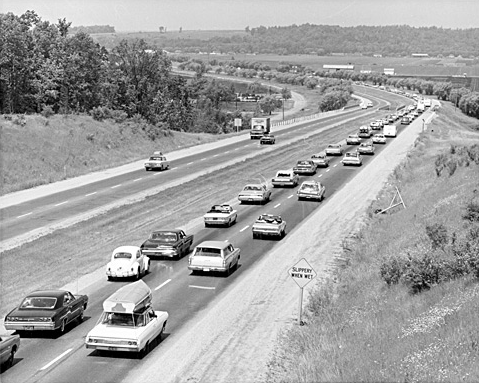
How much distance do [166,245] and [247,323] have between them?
10384mm

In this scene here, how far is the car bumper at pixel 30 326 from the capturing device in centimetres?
2303

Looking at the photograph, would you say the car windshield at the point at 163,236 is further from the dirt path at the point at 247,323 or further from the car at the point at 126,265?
the dirt path at the point at 247,323

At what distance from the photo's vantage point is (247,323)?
25.2 meters

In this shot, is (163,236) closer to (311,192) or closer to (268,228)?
(268,228)

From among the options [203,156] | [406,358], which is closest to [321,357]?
[406,358]

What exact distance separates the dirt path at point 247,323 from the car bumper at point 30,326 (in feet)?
11.5

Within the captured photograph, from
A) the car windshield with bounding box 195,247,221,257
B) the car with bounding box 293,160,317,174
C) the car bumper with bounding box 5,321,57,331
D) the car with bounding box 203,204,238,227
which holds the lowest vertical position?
the car with bounding box 293,160,317,174

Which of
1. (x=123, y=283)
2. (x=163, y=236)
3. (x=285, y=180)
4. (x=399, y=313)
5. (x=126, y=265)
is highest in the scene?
(x=399, y=313)

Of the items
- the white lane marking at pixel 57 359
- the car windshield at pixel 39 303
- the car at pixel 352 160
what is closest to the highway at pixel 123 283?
the white lane marking at pixel 57 359

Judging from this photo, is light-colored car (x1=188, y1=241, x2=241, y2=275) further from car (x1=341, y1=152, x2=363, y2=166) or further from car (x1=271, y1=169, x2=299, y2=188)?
car (x1=341, y1=152, x2=363, y2=166)

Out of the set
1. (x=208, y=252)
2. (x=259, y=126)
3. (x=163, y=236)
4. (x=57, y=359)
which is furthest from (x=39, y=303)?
(x=259, y=126)

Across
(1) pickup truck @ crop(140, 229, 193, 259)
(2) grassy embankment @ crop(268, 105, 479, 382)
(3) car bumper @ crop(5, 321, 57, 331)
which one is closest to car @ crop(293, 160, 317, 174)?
(2) grassy embankment @ crop(268, 105, 479, 382)

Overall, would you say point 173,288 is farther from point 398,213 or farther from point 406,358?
point 398,213

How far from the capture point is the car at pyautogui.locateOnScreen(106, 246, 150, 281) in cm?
3106
